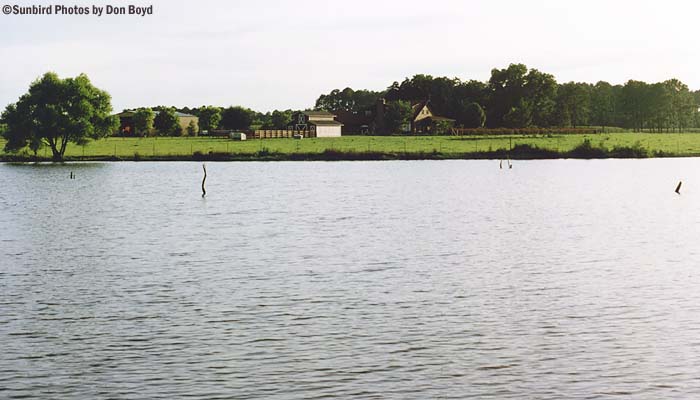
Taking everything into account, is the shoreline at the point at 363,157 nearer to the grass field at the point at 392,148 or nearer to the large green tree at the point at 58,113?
the grass field at the point at 392,148

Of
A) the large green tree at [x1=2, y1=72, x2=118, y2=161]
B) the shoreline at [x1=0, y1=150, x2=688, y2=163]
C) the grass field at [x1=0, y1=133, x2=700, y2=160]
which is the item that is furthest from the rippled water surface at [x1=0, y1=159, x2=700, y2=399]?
the grass field at [x1=0, y1=133, x2=700, y2=160]

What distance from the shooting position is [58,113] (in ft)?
436

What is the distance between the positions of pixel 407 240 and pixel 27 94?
10592 centimetres

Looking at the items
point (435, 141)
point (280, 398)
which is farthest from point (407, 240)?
point (435, 141)

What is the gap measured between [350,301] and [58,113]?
11344cm

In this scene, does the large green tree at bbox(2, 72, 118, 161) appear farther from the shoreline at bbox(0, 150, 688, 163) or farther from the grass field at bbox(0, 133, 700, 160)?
→ the grass field at bbox(0, 133, 700, 160)

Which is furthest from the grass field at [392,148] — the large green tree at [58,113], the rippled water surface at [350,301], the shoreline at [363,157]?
the rippled water surface at [350,301]

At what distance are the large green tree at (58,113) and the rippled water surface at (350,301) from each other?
69.0m

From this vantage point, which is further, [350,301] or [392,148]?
[392,148]

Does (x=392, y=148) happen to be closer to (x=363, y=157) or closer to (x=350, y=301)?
(x=363, y=157)

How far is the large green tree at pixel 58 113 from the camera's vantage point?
133500 mm

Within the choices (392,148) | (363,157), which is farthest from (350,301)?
(392,148)

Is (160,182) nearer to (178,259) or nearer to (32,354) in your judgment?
(178,259)

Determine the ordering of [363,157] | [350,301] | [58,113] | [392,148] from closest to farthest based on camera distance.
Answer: [350,301]
[58,113]
[363,157]
[392,148]
